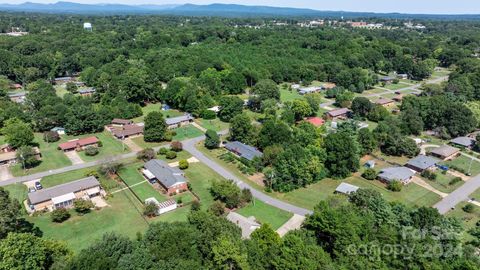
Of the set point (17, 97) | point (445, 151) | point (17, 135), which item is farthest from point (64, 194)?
point (445, 151)

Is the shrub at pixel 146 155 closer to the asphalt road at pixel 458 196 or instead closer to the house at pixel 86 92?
the asphalt road at pixel 458 196

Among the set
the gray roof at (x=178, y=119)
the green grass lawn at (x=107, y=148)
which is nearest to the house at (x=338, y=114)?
the gray roof at (x=178, y=119)

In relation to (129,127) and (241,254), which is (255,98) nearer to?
(129,127)

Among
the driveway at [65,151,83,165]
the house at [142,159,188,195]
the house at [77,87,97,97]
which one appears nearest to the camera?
the house at [142,159,188,195]

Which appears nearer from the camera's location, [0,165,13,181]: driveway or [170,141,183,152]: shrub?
[0,165,13,181]: driveway

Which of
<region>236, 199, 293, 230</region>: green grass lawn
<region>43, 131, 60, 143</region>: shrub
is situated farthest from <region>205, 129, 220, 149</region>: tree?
<region>43, 131, 60, 143</region>: shrub

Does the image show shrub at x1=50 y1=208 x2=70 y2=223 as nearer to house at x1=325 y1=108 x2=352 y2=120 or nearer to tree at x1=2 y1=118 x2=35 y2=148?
tree at x1=2 y1=118 x2=35 y2=148
